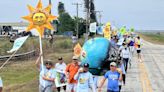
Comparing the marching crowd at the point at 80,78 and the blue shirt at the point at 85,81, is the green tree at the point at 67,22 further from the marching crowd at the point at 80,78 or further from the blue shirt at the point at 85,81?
the blue shirt at the point at 85,81

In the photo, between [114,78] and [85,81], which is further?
[114,78]

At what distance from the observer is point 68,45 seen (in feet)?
176

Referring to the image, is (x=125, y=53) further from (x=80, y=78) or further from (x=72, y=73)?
(x=80, y=78)

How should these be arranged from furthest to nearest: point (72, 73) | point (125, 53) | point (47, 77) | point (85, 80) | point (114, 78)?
point (125, 53) → point (72, 73) → point (114, 78) → point (47, 77) → point (85, 80)

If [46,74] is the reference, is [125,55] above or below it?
below

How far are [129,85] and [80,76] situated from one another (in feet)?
27.9

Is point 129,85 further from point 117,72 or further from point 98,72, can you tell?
point 117,72

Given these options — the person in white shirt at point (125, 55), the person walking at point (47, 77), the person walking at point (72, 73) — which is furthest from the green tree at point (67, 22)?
the person walking at point (47, 77)

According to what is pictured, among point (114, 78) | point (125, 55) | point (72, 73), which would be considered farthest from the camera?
point (125, 55)

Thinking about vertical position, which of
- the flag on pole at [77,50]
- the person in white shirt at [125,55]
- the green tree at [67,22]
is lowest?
the green tree at [67,22]

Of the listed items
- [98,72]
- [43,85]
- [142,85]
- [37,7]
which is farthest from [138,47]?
[43,85]

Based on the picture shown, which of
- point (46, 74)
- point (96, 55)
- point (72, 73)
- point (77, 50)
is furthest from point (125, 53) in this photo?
point (46, 74)

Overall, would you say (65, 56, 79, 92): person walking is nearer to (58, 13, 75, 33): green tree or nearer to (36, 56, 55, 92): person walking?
(36, 56, 55, 92): person walking

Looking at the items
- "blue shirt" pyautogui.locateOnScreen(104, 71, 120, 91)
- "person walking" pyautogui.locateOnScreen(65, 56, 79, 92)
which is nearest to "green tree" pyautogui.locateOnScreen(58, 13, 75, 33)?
"person walking" pyautogui.locateOnScreen(65, 56, 79, 92)
